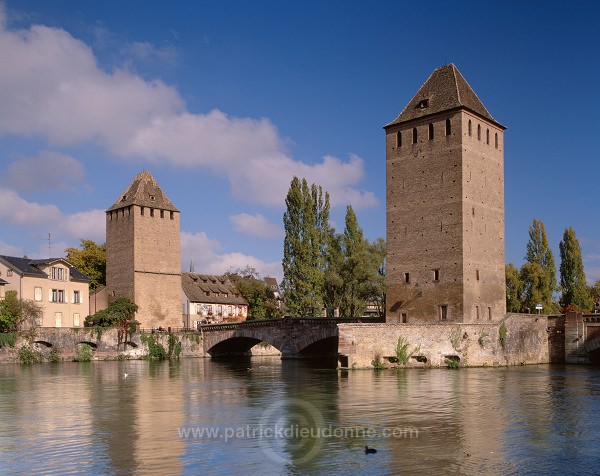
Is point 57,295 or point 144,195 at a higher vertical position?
point 144,195

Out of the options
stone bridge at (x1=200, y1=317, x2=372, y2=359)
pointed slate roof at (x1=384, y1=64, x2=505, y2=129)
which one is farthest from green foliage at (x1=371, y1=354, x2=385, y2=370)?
pointed slate roof at (x1=384, y1=64, x2=505, y2=129)

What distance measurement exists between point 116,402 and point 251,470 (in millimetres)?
13643

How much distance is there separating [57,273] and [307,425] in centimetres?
4586

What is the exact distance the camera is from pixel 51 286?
62.8m

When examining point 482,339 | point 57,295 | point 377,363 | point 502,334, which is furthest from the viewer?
point 57,295

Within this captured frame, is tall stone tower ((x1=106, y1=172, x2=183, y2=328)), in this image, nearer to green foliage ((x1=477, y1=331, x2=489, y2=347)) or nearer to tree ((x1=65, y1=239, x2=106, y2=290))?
tree ((x1=65, y1=239, x2=106, y2=290))

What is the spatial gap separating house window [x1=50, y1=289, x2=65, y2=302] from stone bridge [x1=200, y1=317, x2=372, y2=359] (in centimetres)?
1188

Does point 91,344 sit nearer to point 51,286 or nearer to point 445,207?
point 51,286

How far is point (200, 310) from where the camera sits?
259ft

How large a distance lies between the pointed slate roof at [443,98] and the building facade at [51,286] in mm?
30738

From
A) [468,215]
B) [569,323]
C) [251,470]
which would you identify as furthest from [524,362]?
[251,470]

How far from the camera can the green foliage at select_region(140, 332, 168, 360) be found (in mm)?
61438

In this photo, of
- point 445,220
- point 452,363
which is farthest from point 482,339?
point 445,220

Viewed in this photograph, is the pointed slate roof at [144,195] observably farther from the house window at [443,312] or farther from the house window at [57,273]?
the house window at [443,312]
